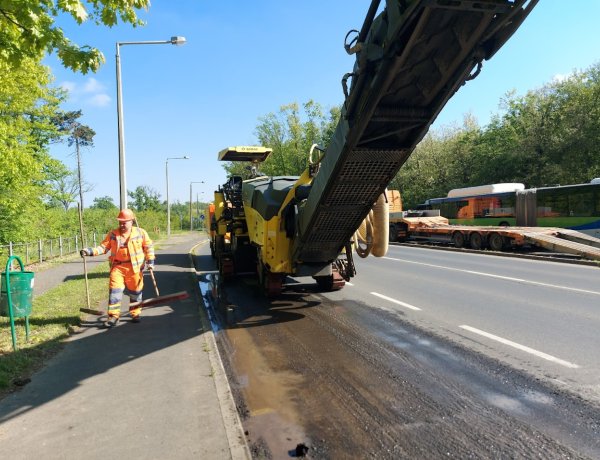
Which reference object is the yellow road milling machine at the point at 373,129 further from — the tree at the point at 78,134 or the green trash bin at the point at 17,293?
the tree at the point at 78,134

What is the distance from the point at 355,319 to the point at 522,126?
124 feet

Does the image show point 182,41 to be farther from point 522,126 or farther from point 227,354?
point 522,126

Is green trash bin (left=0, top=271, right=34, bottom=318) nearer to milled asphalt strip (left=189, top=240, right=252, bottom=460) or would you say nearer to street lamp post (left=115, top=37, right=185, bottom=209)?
milled asphalt strip (left=189, top=240, right=252, bottom=460)

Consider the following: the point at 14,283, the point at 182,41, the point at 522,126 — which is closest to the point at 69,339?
the point at 14,283

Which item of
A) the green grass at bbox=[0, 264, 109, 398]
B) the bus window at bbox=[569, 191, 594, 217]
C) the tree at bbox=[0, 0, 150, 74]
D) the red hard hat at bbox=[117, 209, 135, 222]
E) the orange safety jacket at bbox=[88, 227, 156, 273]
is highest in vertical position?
the tree at bbox=[0, 0, 150, 74]

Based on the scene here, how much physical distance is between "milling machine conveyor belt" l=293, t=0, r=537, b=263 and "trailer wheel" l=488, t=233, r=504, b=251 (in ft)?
50.3

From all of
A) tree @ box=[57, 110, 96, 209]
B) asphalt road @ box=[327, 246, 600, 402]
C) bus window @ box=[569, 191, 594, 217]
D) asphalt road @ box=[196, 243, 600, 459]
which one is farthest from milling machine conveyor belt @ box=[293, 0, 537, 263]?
tree @ box=[57, 110, 96, 209]

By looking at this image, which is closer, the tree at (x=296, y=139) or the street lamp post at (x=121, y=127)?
the street lamp post at (x=121, y=127)

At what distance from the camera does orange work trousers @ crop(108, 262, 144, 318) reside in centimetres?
692

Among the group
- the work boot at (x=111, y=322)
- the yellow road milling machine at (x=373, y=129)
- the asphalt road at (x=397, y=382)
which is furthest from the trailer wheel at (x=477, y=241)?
the work boot at (x=111, y=322)

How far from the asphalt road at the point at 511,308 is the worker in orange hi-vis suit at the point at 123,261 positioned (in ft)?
12.7

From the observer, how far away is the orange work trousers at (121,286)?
692cm

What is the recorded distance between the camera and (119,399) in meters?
4.18

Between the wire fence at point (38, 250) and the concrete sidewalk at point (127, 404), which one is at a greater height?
the wire fence at point (38, 250)
